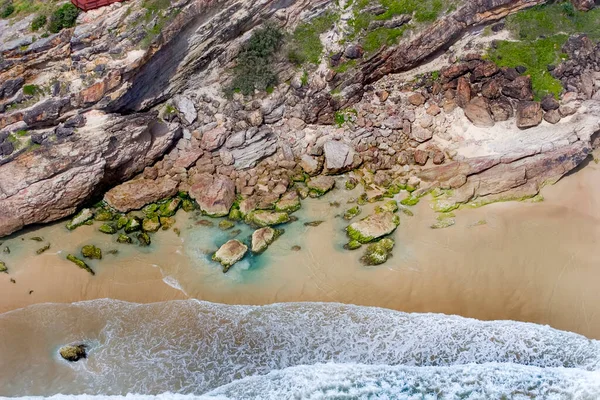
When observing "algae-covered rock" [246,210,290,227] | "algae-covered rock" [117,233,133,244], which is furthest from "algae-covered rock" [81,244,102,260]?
"algae-covered rock" [246,210,290,227]

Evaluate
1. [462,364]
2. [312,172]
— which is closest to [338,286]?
[462,364]

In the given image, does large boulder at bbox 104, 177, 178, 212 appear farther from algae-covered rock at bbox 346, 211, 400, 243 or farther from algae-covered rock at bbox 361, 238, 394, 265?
algae-covered rock at bbox 361, 238, 394, 265

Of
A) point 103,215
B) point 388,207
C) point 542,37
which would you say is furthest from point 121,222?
point 542,37

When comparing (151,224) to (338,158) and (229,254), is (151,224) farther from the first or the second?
(338,158)

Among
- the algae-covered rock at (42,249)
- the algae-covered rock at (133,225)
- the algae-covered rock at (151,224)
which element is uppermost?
the algae-covered rock at (42,249)

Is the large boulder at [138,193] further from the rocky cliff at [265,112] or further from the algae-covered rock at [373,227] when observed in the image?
the algae-covered rock at [373,227]

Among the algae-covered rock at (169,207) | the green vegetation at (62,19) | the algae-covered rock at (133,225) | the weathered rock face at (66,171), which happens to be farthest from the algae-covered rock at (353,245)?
the green vegetation at (62,19)
